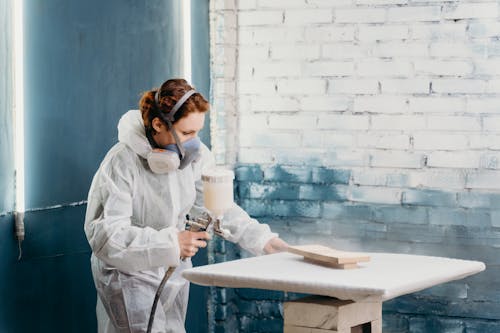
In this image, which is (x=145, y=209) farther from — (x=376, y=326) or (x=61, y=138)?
(x=376, y=326)

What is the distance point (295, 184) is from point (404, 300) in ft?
2.33

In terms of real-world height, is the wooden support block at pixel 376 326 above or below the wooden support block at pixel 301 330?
below

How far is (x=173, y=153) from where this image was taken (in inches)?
117

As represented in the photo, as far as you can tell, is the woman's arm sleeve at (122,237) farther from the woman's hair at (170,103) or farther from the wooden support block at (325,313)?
the wooden support block at (325,313)

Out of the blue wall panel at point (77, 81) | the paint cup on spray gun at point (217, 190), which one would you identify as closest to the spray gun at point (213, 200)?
the paint cup on spray gun at point (217, 190)

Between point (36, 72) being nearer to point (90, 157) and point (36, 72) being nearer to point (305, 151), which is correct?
point (90, 157)

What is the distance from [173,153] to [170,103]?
16 cm

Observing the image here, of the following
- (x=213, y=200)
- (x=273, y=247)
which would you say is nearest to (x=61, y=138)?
(x=213, y=200)

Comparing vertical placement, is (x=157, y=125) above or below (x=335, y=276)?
above

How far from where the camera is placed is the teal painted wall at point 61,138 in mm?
2904

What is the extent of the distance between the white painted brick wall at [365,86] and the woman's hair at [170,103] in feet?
3.87

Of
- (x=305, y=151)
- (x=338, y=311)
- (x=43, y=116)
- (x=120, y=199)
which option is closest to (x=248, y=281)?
(x=338, y=311)

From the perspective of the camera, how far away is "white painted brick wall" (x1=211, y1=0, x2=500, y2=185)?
12.7ft

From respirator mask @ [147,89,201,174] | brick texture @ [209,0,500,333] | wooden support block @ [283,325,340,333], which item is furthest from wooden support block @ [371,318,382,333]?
brick texture @ [209,0,500,333]
